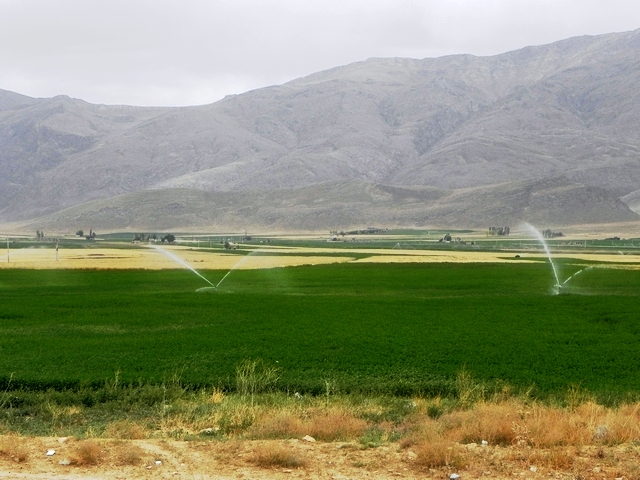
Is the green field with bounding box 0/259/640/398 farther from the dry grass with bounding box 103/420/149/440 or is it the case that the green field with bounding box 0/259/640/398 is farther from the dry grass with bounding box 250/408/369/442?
the dry grass with bounding box 103/420/149/440

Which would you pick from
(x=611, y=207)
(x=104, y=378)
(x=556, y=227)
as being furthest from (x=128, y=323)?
(x=611, y=207)

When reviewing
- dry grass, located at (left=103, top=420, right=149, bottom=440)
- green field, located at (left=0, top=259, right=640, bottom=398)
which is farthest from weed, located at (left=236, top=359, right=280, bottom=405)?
dry grass, located at (left=103, top=420, right=149, bottom=440)

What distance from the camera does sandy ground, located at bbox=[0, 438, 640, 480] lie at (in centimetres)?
1373

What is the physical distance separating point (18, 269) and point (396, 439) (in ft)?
223

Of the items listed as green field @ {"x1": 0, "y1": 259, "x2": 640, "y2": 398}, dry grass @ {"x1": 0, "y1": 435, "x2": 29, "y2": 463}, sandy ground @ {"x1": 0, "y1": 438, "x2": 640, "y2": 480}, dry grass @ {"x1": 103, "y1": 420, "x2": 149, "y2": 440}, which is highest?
green field @ {"x1": 0, "y1": 259, "x2": 640, "y2": 398}

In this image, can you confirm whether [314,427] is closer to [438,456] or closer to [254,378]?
[438,456]

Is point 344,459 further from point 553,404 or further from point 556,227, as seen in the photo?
point 556,227

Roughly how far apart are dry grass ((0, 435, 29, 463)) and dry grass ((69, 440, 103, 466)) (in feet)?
2.85

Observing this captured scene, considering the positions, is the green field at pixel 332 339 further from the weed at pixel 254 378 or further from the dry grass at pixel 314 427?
the dry grass at pixel 314 427

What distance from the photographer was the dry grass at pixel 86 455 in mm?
14250

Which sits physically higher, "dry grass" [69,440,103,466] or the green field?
the green field

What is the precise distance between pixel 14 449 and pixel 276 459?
4854mm

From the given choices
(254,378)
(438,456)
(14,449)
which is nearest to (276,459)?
(438,456)

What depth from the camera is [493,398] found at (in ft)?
63.9
